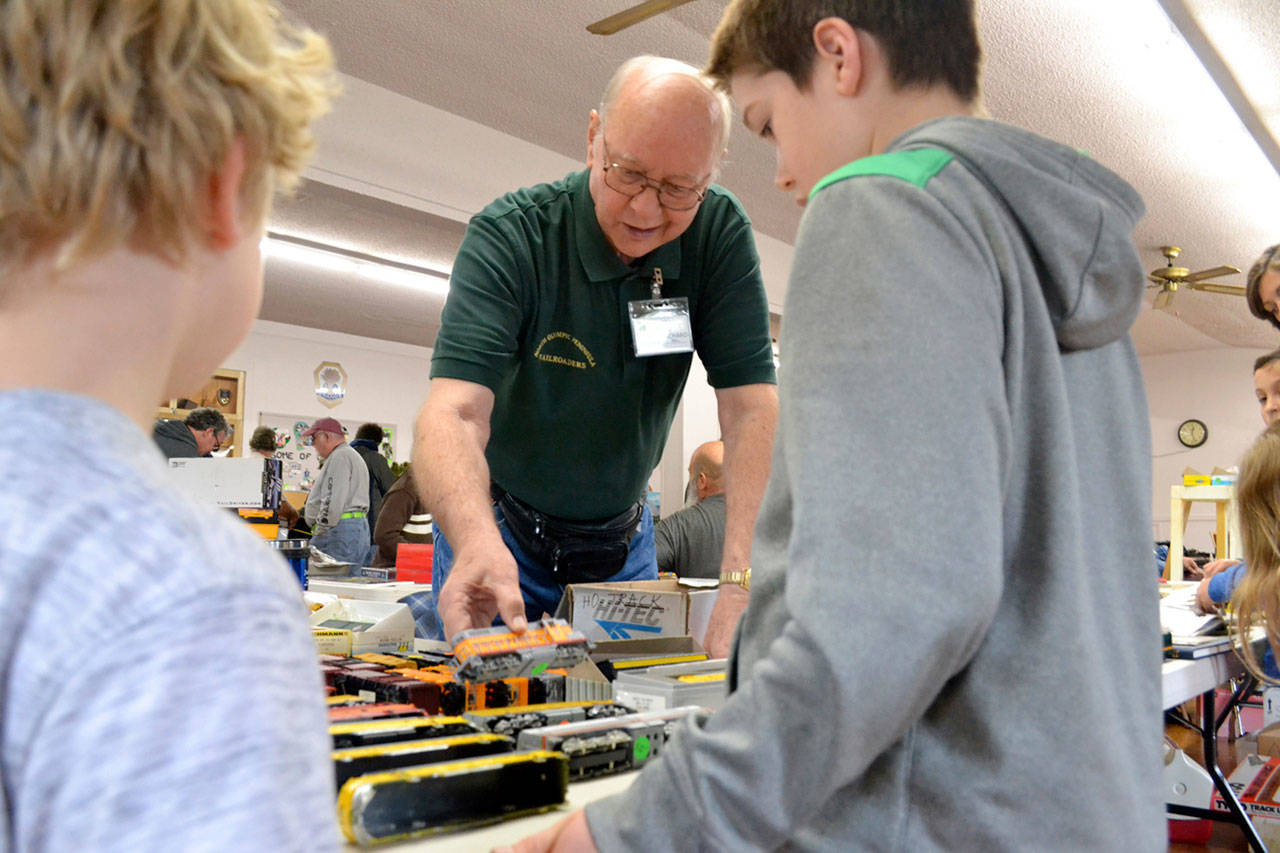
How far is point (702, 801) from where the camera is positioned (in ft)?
2.00

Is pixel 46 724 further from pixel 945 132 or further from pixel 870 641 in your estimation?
pixel 945 132

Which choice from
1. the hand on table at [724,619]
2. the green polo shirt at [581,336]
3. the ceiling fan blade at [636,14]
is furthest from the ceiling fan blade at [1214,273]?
the hand on table at [724,619]

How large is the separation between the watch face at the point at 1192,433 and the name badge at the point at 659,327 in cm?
1158

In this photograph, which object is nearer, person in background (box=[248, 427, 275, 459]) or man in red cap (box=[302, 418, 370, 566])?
man in red cap (box=[302, 418, 370, 566])

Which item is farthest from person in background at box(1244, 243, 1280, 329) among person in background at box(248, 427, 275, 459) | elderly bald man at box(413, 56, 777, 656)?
person in background at box(248, 427, 275, 459)

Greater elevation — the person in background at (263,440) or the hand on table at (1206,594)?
the person in background at (263,440)

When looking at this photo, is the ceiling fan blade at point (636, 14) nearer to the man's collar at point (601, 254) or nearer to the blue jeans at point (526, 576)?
the man's collar at point (601, 254)

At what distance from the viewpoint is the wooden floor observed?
10.4 ft

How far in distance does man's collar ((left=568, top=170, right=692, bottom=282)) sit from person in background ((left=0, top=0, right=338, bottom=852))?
1.23 meters

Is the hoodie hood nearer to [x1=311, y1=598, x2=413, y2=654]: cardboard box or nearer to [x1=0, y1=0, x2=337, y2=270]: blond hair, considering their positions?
[x1=0, y1=0, x2=337, y2=270]: blond hair

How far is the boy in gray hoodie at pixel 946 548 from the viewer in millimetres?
598

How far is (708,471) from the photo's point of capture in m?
4.25

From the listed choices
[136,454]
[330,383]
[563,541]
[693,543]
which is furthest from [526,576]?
[330,383]

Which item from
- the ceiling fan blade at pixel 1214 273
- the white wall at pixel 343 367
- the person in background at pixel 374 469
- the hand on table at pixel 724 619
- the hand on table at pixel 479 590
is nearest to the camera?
the hand on table at pixel 479 590
